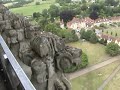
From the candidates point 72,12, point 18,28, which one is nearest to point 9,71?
point 18,28

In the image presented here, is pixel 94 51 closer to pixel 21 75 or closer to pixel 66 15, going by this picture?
pixel 66 15

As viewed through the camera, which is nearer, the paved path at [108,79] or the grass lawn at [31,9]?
the paved path at [108,79]

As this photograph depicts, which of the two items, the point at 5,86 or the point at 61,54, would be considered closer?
the point at 61,54

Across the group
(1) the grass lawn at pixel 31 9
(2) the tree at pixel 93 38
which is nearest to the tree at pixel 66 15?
(1) the grass lawn at pixel 31 9

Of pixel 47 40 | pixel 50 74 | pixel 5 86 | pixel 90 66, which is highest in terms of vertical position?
pixel 47 40

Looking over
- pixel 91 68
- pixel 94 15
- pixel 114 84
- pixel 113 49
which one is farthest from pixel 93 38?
pixel 94 15

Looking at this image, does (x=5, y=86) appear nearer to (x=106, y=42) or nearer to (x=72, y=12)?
(x=106, y=42)

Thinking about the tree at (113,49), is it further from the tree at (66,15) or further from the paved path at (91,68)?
the tree at (66,15)
